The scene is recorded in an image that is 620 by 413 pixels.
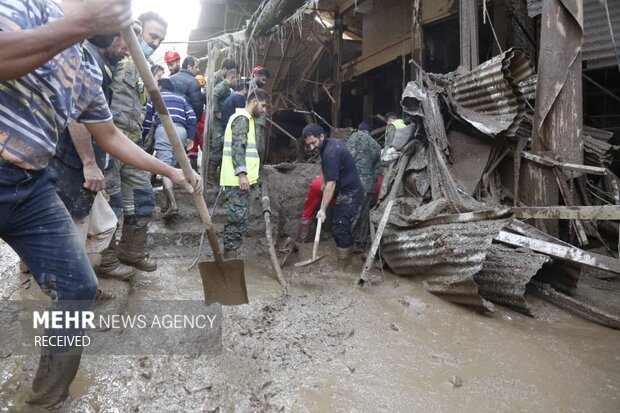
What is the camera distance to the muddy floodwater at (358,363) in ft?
7.00

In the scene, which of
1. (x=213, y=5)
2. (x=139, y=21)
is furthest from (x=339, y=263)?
(x=213, y=5)

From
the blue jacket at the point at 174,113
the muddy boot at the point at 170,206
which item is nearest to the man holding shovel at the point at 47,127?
the muddy boot at the point at 170,206

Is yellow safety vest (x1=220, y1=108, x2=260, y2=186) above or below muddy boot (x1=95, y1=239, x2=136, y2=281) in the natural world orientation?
above

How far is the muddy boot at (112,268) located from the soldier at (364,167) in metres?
2.97

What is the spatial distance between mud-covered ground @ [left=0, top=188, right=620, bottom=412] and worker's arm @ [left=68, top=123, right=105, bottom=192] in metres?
1.02

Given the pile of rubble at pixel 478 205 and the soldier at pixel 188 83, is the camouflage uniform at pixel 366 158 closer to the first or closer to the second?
the pile of rubble at pixel 478 205

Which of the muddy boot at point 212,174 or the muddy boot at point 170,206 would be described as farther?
the muddy boot at point 212,174

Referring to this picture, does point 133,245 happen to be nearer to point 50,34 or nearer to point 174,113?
point 174,113

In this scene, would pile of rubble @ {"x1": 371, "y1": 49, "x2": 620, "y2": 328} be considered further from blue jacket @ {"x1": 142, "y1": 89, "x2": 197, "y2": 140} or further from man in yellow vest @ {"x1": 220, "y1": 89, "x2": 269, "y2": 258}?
blue jacket @ {"x1": 142, "y1": 89, "x2": 197, "y2": 140}

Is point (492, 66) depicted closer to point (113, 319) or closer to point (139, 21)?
point (139, 21)

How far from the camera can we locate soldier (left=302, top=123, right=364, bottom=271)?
4.60 meters

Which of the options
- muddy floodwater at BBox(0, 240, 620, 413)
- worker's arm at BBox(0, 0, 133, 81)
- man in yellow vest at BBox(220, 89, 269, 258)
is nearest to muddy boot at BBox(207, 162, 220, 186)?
man in yellow vest at BBox(220, 89, 269, 258)

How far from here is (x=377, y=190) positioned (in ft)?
18.7

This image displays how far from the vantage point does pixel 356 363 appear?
8.33 ft
